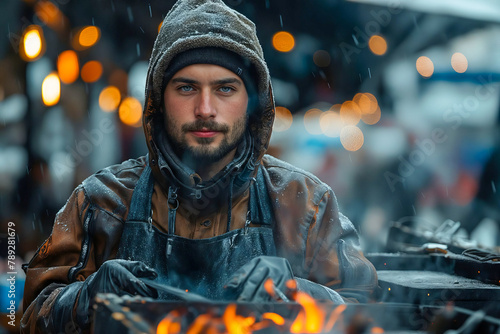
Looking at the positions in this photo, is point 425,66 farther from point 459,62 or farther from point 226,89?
point 226,89

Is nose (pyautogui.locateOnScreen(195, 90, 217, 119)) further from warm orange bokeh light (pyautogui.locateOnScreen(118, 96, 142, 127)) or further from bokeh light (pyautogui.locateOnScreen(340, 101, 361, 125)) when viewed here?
bokeh light (pyautogui.locateOnScreen(340, 101, 361, 125))

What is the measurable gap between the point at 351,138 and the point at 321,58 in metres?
1.54

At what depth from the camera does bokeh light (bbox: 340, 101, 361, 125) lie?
7.86 metres

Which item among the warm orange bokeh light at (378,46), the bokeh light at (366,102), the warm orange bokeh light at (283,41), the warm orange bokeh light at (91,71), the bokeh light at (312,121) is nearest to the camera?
the warm orange bokeh light at (91,71)

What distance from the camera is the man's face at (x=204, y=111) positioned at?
2561 millimetres

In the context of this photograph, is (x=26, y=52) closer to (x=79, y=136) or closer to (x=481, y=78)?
(x=79, y=136)

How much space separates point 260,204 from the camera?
2670mm

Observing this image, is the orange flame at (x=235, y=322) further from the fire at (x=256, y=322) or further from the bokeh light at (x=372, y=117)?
the bokeh light at (x=372, y=117)

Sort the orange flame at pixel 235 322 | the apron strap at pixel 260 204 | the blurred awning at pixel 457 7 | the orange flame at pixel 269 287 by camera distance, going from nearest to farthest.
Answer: the orange flame at pixel 235 322 → the orange flame at pixel 269 287 → the apron strap at pixel 260 204 → the blurred awning at pixel 457 7

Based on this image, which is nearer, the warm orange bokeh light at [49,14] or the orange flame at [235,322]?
the orange flame at [235,322]

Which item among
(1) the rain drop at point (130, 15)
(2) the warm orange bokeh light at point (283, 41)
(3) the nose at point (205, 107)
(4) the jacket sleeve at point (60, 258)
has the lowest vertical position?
(4) the jacket sleeve at point (60, 258)

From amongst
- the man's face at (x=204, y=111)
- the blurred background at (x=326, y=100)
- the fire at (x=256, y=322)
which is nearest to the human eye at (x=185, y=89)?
the man's face at (x=204, y=111)

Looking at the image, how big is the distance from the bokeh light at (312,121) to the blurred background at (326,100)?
22 millimetres

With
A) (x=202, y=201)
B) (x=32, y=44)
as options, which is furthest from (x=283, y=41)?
(x=202, y=201)
